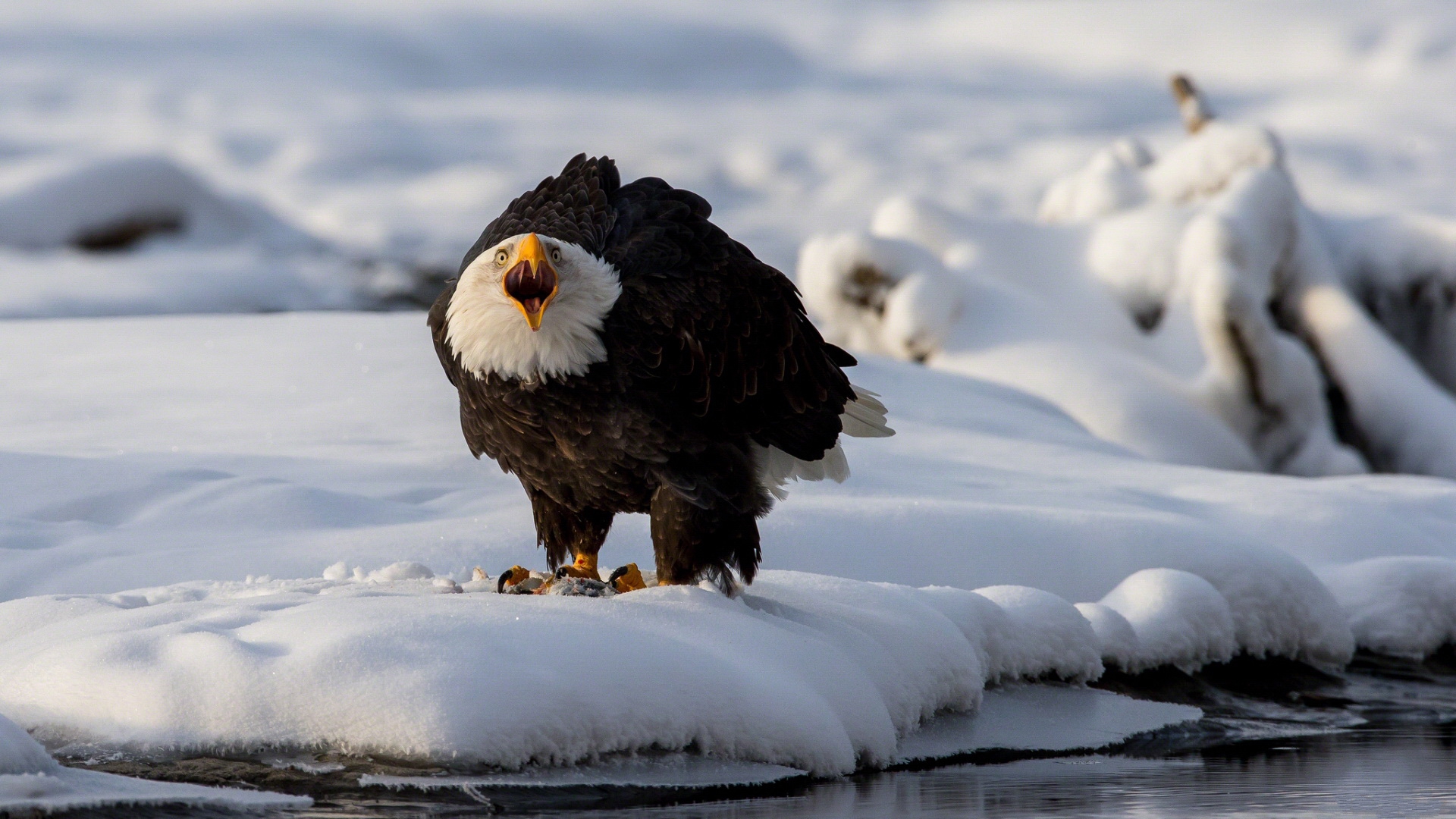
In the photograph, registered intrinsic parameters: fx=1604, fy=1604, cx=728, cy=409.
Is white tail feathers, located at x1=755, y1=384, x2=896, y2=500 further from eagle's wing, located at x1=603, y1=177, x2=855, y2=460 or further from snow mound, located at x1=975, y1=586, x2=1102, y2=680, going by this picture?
snow mound, located at x1=975, y1=586, x2=1102, y2=680

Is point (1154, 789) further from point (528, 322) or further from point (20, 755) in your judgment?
point (20, 755)

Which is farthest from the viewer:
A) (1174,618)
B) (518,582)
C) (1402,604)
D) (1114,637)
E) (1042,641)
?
(1402,604)

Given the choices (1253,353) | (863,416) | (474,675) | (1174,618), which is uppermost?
(1253,353)

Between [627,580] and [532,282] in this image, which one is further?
[627,580]

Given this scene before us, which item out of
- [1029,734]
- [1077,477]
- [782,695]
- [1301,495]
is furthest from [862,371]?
[782,695]

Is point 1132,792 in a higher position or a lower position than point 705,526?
lower

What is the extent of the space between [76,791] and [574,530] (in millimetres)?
1897

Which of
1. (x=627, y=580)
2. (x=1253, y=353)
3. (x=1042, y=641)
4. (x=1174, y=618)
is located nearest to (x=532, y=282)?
A: (x=627, y=580)

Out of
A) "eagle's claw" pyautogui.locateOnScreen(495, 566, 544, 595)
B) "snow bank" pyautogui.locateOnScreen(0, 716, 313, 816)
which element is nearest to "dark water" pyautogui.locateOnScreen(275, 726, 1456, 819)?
"snow bank" pyautogui.locateOnScreen(0, 716, 313, 816)

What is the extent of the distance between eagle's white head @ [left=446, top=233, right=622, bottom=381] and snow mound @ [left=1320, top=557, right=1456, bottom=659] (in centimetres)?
385

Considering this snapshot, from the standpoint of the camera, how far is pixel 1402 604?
6.43 meters

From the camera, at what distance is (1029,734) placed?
4488mm

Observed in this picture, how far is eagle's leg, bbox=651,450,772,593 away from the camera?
14.0 feet

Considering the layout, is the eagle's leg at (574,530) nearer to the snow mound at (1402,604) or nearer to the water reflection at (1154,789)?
the water reflection at (1154,789)
